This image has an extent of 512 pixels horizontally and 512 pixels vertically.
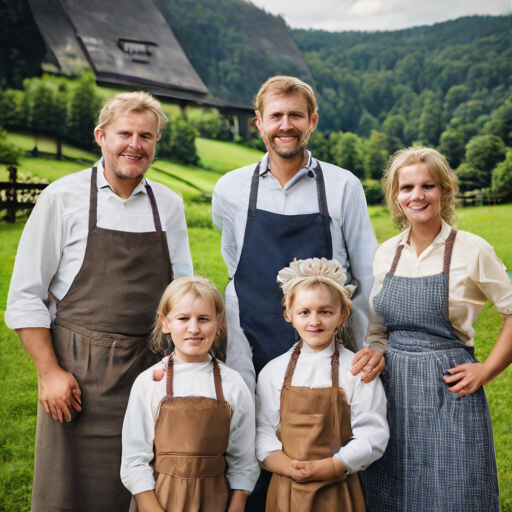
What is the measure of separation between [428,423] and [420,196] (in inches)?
33.4

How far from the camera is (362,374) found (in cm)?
202

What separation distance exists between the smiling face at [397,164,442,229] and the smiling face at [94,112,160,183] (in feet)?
3.40

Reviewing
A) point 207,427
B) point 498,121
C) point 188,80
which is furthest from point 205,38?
point 207,427

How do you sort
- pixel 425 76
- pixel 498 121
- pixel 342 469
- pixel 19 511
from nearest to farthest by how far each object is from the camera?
pixel 342 469
pixel 19 511
pixel 498 121
pixel 425 76

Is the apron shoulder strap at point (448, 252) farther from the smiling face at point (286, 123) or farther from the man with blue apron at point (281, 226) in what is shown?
the smiling face at point (286, 123)

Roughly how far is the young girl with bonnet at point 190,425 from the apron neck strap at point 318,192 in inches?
17.5

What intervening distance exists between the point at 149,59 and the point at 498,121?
14.9ft

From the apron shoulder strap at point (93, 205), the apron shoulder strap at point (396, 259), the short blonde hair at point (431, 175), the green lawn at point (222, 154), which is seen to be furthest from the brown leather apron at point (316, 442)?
the green lawn at point (222, 154)

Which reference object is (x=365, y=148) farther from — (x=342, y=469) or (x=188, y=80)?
(x=342, y=469)

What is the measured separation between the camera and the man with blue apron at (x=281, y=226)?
2268mm

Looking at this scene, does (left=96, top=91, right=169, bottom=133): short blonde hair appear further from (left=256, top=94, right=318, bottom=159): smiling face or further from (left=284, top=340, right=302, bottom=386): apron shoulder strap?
(left=284, top=340, right=302, bottom=386): apron shoulder strap

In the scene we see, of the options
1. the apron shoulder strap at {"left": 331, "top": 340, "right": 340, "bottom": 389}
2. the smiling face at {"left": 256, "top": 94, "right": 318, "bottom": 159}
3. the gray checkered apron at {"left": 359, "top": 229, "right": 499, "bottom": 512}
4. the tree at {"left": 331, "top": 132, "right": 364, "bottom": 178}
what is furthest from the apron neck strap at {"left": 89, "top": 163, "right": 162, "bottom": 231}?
the tree at {"left": 331, "top": 132, "right": 364, "bottom": 178}

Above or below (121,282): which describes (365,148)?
above

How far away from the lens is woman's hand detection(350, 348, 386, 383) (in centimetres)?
202
